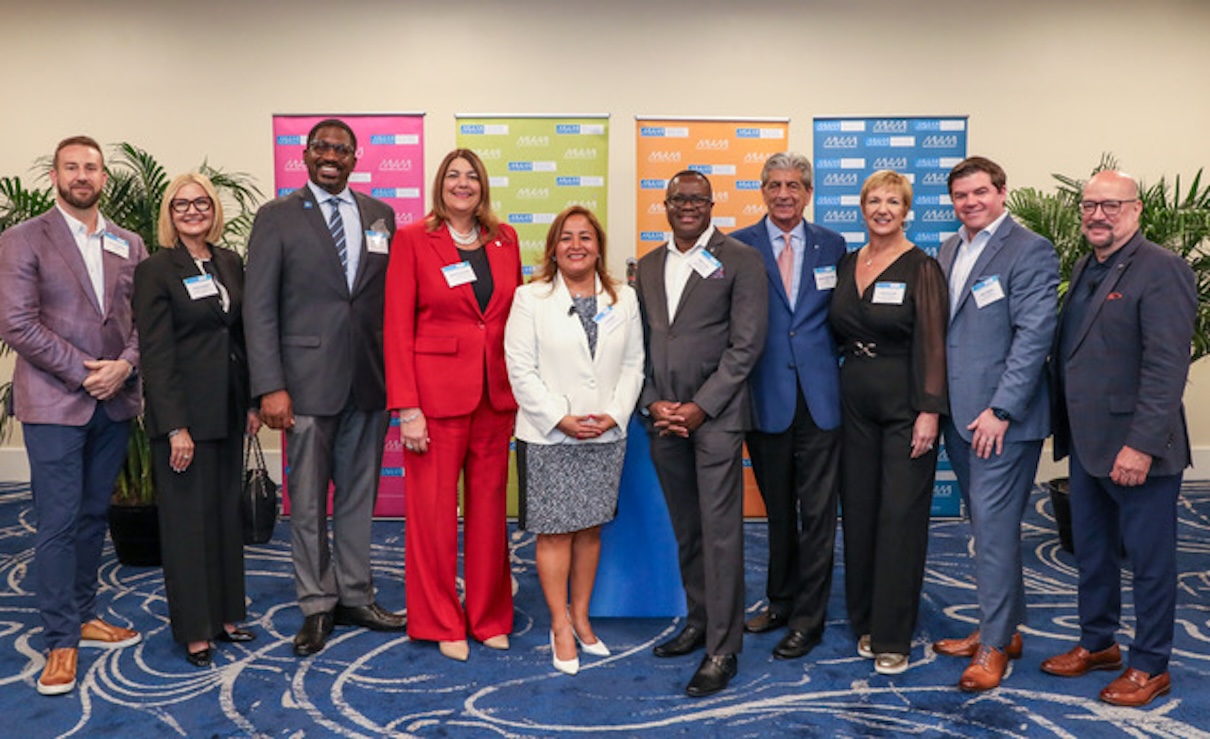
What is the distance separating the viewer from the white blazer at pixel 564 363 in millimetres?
3186

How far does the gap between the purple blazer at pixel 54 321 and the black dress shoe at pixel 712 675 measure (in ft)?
7.43

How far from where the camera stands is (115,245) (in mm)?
3375

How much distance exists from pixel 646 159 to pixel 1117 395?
10.9ft

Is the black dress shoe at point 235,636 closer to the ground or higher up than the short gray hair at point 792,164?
closer to the ground

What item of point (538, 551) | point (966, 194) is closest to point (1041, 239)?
point (966, 194)

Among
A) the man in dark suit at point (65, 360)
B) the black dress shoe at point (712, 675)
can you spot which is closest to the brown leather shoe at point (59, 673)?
the man in dark suit at point (65, 360)

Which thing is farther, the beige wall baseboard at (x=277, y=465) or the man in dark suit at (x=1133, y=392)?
the beige wall baseboard at (x=277, y=465)

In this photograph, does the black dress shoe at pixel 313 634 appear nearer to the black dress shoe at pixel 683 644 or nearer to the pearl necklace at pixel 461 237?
the black dress shoe at pixel 683 644

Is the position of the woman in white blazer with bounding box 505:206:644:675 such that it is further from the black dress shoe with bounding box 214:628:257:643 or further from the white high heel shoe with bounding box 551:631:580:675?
the black dress shoe with bounding box 214:628:257:643

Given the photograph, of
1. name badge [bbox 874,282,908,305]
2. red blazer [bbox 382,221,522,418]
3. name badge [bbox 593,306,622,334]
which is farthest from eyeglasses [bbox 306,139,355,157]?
name badge [bbox 874,282,908,305]

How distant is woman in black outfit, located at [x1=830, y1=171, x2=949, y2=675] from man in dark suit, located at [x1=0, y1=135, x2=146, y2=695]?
103 inches

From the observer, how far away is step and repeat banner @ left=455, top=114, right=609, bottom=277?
5.55 m

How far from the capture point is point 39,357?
3.14m

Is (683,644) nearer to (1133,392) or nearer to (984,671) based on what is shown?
(984,671)
